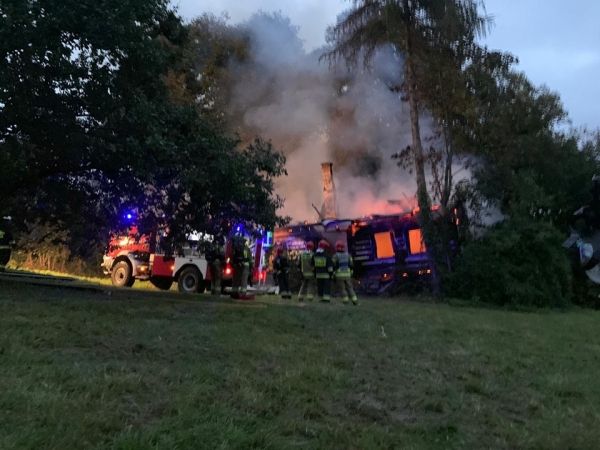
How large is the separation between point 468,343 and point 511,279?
28.3ft

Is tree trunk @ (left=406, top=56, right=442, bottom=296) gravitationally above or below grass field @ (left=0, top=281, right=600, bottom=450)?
above

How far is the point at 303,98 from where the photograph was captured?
2783 cm

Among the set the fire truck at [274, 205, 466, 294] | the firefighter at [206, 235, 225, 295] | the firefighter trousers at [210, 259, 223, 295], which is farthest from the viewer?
the fire truck at [274, 205, 466, 294]

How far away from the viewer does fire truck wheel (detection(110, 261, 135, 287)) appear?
1669 cm

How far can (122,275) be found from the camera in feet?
55.4

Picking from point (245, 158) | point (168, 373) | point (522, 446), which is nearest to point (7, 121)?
point (245, 158)

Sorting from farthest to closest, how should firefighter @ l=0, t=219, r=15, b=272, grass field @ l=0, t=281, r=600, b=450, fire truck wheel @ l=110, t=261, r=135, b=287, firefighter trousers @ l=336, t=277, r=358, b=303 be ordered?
fire truck wheel @ l=110, t=261, r=135, b=287 → firefighter trousers @ l=336, t=277, r=358, b=303 → firefighter @ l=0, t=219, r=15, b=272 → grass field @ l=0, t=281, r=600, b=450

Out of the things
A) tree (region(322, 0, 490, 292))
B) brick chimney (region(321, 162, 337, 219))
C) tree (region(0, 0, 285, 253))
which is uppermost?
tree (region(322, 0, 490, 292))

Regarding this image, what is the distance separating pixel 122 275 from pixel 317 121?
47.1 ft

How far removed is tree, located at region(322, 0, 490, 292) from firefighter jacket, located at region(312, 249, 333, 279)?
4.66 meters

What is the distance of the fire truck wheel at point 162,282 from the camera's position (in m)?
16.5

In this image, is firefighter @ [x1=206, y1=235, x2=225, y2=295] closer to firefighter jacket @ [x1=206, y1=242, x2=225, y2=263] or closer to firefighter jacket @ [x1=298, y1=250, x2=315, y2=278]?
firefighter jacket @ [x1=206, y1=242, x2=225, y2=263]

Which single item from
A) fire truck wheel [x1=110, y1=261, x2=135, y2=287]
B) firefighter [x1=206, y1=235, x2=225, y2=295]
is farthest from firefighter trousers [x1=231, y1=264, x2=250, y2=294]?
fire truck wheel [x1=110, y1=261, x2=135, y2=287]

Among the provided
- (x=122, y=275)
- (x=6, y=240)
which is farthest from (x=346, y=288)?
(x=6, y=240)
